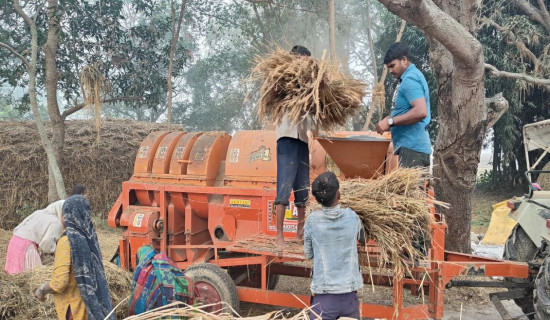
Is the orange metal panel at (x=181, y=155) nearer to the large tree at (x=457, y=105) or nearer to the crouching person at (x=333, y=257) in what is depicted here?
the crouching person at (x=333, y=257)

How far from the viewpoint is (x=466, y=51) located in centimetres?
560

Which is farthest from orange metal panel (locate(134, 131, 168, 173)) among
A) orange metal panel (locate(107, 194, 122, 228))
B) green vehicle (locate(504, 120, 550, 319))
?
green vehicle (locate(504, 120, 550, 319))

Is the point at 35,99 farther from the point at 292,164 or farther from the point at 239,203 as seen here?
the point at 292,164

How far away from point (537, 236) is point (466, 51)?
233 cm

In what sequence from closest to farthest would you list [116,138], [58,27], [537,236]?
[537,236], [58,27], [116,138]

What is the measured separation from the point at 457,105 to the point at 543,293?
2.99 metres

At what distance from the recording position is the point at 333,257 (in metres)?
3.24

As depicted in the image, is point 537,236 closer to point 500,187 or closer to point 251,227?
point 251,227

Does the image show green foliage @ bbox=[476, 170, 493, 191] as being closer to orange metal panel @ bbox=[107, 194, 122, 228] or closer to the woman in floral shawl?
orange metal panel @ bbox=[107, 194, 122, 228]

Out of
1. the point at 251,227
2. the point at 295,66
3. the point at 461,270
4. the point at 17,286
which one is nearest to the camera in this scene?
the point at 295,66

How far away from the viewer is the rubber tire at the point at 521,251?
4.73 metres

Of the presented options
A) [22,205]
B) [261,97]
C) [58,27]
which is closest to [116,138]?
[22,205]

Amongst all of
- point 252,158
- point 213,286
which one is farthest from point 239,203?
point 213,286

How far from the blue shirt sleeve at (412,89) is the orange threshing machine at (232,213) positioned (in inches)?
18.4
